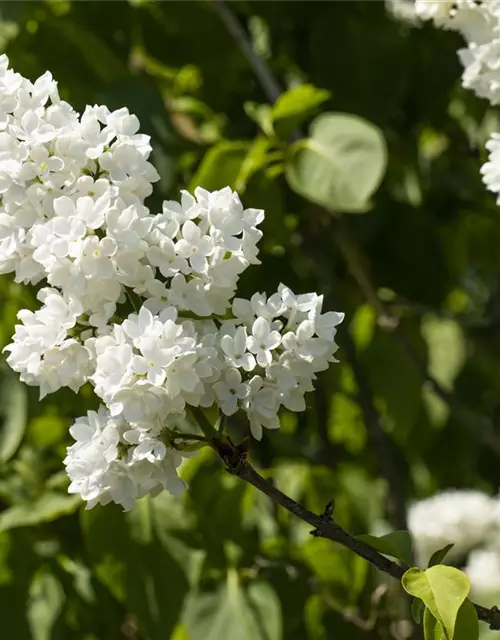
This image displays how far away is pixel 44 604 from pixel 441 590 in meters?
0.75

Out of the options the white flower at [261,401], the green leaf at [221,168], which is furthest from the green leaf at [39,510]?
the white flower at [261,401]

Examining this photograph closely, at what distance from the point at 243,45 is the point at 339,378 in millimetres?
639

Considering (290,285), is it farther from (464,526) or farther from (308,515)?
(308,515)

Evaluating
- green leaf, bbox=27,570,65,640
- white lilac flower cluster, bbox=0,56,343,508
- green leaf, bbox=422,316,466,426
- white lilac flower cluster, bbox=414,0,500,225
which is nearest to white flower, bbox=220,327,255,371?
white lilac flower cluster, bbox=0,56,343,508

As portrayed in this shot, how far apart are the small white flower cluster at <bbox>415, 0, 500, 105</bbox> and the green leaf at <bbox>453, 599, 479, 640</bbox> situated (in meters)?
0.47

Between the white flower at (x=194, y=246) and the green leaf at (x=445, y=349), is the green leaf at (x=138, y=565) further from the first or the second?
the green leaf at (x=445, y=349)

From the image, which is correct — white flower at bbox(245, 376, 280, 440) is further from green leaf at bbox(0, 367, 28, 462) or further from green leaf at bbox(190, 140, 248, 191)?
green leaf at bbox(0, 367, 28, 462)

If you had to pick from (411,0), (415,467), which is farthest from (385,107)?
(415,467)

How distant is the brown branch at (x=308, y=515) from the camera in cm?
66

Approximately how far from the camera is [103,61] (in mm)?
1359

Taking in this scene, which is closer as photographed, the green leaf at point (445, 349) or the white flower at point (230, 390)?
the white flower at point (230, 390)

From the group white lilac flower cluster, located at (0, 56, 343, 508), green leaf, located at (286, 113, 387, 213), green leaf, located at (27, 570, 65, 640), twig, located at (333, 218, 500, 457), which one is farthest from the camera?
twig, located at (333, 218, 500, 457)

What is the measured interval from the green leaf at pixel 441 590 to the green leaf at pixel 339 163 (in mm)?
526

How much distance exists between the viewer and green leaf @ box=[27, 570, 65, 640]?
1.29 meters
